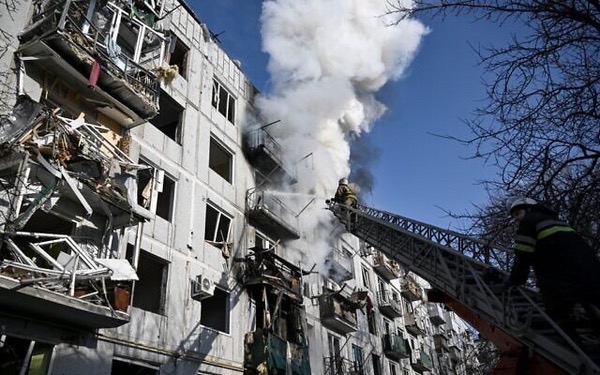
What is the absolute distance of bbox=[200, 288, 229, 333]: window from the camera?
13670 mm

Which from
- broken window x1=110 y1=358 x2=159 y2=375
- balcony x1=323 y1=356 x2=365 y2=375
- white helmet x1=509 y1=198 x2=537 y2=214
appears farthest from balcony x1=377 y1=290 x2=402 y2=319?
white helmet x1=509 y1=198 x2=537 y2=214

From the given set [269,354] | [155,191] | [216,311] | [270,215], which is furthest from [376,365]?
[155,191]

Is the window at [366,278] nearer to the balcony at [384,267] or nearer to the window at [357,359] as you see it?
the balcony at [384,267]

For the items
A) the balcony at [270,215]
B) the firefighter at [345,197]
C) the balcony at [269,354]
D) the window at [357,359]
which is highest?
the balcony at [270,215]

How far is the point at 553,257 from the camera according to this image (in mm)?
4949

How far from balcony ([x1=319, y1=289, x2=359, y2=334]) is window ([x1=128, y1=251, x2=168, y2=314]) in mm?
8601

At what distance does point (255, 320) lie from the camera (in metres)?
14.8

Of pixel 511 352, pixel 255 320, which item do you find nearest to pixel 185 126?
pixel 255 320

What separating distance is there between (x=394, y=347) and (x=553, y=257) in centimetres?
2146

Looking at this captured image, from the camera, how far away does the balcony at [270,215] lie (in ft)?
55.1

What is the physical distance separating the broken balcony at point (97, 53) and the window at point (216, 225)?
14.2 feet

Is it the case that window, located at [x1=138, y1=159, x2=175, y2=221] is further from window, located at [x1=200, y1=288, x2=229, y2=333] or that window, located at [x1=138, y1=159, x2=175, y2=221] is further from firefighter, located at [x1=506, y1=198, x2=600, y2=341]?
firefighter, located at [x1=506, y1=198, x2=600, y2=341]

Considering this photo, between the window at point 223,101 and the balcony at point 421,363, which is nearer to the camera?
the window at point 223,101

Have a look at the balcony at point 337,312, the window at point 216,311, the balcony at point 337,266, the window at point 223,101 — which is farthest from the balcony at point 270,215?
the window at point 216,311
